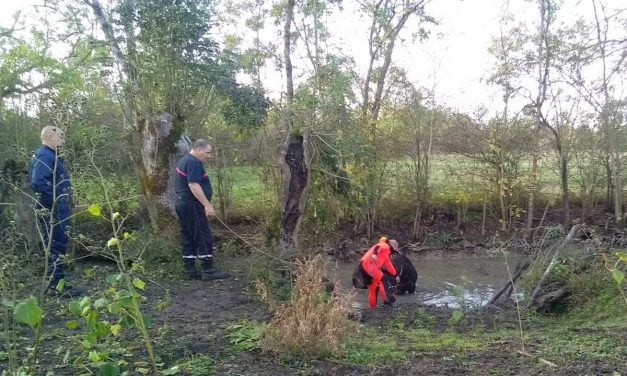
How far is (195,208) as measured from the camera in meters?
8.04

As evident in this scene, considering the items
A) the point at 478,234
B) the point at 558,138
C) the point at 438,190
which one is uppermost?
the point at 558,138

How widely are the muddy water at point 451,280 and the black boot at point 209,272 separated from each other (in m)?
1.85

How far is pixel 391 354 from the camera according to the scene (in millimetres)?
4613

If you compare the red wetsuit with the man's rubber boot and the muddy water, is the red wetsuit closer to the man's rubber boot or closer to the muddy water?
the muddy water

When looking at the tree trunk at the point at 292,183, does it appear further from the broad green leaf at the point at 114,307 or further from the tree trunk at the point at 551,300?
the broad green leaf at the point at 114,307

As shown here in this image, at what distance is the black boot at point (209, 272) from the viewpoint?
8320 millimetres

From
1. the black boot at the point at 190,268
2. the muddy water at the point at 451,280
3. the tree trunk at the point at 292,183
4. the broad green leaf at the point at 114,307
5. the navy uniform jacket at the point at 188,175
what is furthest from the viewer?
the muddy water at the point at 451,280

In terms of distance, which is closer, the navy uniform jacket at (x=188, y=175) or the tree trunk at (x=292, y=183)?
the navy uniform jacket at (x=188, y=175)

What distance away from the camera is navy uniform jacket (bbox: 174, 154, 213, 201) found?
783 cm

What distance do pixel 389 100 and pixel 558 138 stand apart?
582cm

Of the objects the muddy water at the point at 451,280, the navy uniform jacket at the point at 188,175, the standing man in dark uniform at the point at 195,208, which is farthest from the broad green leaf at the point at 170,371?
the muddy water at the point at 451,280

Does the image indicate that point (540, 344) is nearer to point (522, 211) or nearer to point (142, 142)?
point (142, 142)

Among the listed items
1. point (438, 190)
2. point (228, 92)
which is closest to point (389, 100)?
point (438, 190)

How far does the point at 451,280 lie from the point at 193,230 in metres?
7.80
